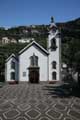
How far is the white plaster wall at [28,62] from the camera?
4691 centimetres

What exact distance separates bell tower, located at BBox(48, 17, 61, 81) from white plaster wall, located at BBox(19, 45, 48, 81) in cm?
128

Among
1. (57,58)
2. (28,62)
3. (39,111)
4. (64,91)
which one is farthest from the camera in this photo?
(28,62)

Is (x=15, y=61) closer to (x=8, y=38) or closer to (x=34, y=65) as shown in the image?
(x=34, y=65)

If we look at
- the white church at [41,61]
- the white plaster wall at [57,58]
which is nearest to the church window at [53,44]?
the white church at [41,61]

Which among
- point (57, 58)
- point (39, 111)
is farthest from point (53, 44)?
point (39, 111)

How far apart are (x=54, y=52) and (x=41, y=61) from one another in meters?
3.43

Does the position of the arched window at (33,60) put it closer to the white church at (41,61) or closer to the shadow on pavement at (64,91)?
the white church at (41,61)

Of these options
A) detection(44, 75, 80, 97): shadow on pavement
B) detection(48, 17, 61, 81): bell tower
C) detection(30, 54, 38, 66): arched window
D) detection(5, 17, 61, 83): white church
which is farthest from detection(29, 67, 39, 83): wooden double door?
detection(44, 75, 80, 97): shadow on pavement

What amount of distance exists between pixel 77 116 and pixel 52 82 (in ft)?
92.0

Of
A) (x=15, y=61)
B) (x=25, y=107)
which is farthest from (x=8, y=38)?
(x=25, y=107)

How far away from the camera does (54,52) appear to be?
47.0 metres

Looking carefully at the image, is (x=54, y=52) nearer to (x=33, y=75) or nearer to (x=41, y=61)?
(x=41, y=61)

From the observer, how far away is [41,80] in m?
47.0

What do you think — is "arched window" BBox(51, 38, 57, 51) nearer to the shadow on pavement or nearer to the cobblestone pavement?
the shadow on pavement
